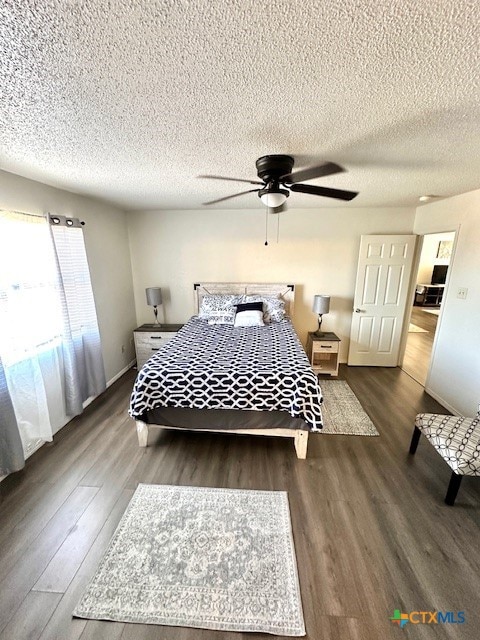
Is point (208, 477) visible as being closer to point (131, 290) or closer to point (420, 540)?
point (420, 540)

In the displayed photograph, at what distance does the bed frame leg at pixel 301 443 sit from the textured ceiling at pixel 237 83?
2.09 metres

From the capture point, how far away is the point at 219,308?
3773 millimetres

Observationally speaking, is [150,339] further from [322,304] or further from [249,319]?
[322,304]

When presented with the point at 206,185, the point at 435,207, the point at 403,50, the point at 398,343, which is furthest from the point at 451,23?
the point at 398,343

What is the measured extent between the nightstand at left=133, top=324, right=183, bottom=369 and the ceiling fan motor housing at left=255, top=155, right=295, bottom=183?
2591 millimetres

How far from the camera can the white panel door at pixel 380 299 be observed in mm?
3703

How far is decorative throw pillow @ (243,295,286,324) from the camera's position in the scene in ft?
12.2

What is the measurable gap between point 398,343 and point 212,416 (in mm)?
3133

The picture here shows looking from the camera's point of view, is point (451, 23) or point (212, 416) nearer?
point (451, 23)

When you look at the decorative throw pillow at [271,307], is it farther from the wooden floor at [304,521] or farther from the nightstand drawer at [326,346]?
the wooden floor at [304,521]

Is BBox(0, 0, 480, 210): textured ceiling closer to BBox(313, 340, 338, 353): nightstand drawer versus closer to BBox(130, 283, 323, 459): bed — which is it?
BBox(130, 283, 323, 459): bed

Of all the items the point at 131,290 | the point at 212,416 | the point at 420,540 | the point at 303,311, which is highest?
the point at 131,290

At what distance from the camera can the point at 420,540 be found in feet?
5.27

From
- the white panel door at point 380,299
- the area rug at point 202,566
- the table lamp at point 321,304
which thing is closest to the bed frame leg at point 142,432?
the area rug at point 202,566
